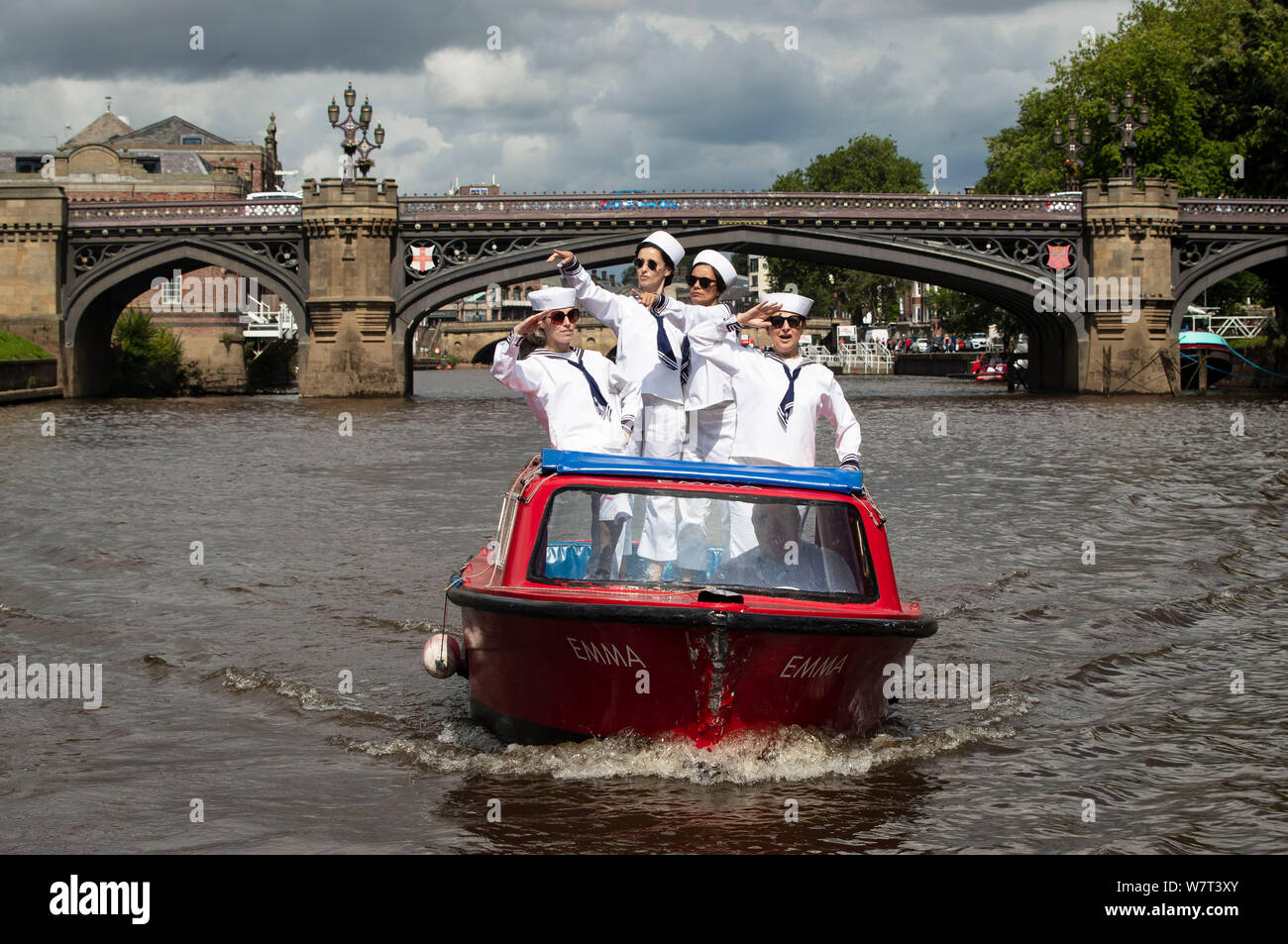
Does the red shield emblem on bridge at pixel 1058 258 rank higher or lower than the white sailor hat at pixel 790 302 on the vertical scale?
higher

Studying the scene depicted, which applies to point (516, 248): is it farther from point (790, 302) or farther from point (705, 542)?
point (705, 542)

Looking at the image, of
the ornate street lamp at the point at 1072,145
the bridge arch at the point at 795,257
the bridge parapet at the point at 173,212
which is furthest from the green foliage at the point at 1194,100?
the bridge parapet at the point at 173,212

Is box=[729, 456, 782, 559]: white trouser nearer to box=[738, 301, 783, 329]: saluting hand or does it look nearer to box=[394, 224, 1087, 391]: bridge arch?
box=[738, 301, 783, 329]: saluting hand

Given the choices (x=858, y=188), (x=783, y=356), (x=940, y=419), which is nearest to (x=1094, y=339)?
(x=940, y=419)

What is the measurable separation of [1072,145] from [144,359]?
33.2 m

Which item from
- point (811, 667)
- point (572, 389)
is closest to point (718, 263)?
point (572, 389)

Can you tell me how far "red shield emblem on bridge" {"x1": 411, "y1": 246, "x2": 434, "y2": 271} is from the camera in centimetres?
4966

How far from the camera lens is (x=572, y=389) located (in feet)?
29.0

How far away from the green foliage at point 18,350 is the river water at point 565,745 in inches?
959

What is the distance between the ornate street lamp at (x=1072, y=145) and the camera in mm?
51234

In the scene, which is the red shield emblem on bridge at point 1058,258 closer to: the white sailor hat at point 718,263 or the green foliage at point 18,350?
the green foliage at point 18,350

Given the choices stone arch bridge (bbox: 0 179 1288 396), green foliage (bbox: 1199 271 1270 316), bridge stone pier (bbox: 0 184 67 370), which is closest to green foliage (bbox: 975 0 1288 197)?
green foliage (bbox: 1199 271 1270 316)

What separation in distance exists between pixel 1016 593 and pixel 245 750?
713 centimetres

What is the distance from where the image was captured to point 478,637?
8.07 metres
